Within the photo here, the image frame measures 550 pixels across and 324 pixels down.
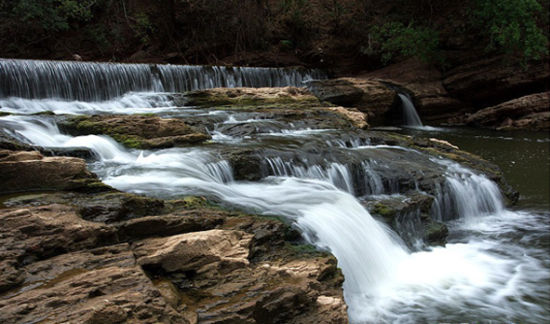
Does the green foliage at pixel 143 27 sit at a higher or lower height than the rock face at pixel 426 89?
higher

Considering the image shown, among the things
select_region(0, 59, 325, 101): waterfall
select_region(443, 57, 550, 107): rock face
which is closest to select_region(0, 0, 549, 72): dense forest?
select_region(443, 57, 550, 107): rock face

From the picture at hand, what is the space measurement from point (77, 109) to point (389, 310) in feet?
39.4

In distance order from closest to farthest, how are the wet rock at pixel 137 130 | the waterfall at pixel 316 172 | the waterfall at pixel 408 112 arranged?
1. the waterfall at pixel 316 172
2. the wet rock at pixel 137 130
3. the waterfall at pixel 408 112

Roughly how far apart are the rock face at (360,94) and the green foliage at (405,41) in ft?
10.4

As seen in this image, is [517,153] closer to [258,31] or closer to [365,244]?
[365,244]

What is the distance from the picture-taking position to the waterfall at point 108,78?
12953 millimetres

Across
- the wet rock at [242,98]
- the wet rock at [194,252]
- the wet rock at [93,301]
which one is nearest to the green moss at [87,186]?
the wet rock at [194,252]

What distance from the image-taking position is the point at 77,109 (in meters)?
13.1

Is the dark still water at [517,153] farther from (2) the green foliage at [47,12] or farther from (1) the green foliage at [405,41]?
(2) the green foliage at [47,12]

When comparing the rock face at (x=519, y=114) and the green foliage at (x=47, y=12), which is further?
the green foliage at (x=47, y=12)

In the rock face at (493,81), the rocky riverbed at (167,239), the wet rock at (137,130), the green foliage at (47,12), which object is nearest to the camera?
the rocky riverbed at (167,239)

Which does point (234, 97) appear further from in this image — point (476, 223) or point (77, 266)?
point (77, 266)

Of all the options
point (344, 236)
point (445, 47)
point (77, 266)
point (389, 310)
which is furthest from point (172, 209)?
point (445, 47)

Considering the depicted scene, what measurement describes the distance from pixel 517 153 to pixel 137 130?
37.0 ft
